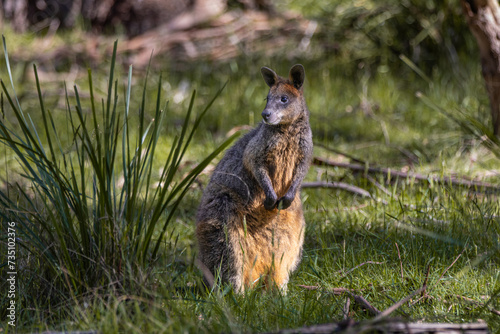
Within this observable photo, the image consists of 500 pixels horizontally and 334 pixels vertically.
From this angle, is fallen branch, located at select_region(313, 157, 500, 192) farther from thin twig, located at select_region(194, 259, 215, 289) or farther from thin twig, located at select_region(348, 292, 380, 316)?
thin twig, located at select_region(194, 259, 215, 289)

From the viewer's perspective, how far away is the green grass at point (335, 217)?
8.99 ft

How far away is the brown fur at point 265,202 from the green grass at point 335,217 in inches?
7.0

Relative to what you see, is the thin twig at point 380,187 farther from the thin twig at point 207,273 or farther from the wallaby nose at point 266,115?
the thin twig at point 207,273

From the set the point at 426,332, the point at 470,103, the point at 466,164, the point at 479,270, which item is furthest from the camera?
the point at 470,103

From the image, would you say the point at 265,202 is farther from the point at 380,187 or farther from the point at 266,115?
the point at 380,187

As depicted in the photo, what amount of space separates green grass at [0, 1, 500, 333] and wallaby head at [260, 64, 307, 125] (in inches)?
33.4

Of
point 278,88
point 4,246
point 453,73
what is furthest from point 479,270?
point 453,73

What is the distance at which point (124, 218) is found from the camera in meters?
2.77

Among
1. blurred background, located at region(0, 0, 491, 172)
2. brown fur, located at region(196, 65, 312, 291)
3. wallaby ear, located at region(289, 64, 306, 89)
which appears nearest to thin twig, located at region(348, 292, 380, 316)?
brown fur, located at region(196, 65, 312, 291)

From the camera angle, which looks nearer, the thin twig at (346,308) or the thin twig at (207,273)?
the thin twig at (346,308)

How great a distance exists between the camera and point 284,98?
11.4 feet

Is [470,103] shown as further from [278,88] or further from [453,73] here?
[278,88]

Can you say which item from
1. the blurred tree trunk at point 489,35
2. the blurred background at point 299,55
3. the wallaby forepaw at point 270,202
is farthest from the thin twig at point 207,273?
the blurred tree trunk at point 489,35

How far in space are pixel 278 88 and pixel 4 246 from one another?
1.99m
